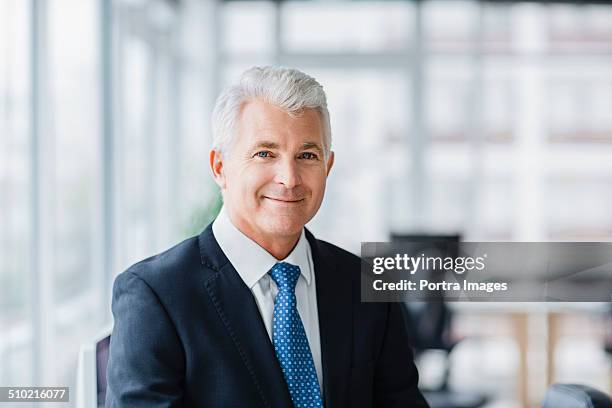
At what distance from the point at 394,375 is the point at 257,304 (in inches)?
10.0

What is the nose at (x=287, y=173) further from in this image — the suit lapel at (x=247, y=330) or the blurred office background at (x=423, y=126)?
the blurred office background at (x=423, y=126)

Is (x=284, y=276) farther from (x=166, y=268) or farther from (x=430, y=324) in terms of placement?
(x=430, y=324)

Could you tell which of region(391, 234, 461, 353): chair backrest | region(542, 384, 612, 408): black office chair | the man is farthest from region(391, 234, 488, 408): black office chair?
the man

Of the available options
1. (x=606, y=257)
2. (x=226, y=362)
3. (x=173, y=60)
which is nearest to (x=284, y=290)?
(x=226, y=362)

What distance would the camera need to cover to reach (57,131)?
2.11m

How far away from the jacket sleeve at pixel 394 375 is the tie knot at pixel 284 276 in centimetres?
17

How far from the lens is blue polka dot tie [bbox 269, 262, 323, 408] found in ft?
3.50

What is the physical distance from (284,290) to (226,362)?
143 mm

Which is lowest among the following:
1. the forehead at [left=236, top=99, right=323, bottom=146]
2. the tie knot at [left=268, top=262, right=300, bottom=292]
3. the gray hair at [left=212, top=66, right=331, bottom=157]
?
the tie knot at [left=268, top=262, right=300, bottom=292]

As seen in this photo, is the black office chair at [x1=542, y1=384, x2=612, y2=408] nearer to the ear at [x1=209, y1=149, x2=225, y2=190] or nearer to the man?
the man

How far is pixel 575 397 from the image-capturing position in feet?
3.72

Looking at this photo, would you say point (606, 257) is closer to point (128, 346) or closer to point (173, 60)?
point (128, 346)

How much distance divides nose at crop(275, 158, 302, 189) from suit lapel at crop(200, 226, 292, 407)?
15 cm

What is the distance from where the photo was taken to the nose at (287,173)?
3.45ft
